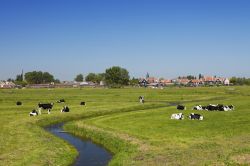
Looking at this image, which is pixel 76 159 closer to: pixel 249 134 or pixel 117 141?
pixel 117 141

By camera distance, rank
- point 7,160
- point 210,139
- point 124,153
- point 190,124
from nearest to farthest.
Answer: point 7,160
point 124,153
point 210,139
point 190,124

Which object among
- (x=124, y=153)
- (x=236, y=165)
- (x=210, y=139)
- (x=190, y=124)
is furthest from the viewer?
(x=190, y=124)

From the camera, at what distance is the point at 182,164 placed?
21141 millimetres

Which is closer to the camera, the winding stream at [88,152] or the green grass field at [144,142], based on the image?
the green grass field at [144,142]

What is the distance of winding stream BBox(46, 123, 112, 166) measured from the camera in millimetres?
25959

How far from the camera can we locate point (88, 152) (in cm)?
2956

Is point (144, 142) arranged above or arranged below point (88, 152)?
above

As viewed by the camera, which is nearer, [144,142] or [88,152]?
[144,142]

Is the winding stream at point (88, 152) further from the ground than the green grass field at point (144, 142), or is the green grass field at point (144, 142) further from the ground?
the green grass field at point (144, 142)

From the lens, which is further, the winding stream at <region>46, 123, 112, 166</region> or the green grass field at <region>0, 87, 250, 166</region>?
the winding stream at <region>46, 123, 112, 166</region>

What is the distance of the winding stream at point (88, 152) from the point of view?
1022 inches

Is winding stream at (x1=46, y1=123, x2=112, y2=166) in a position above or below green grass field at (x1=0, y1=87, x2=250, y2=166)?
below

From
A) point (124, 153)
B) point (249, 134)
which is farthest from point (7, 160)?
point (249, 134)

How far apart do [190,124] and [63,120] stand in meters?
19.3
